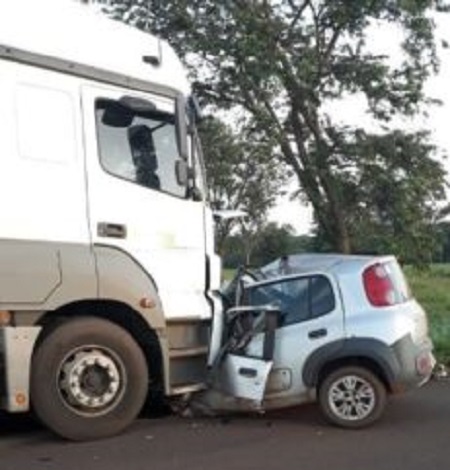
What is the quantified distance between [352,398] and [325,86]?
14.1 meters

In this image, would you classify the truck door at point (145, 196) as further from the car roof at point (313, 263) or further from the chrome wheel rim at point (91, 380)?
the car roof at point (313, 263)

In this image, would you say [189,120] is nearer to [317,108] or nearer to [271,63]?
[271,63]

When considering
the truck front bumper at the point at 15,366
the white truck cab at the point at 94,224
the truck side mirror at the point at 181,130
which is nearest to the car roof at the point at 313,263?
the white truck cab at the point at 94,224

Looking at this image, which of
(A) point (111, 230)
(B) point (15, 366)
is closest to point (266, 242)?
(A) point (111, 230)

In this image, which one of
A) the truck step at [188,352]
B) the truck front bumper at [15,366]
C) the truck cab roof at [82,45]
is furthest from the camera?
the truck step at [188,352]

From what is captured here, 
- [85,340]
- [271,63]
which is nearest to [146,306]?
[85,340]

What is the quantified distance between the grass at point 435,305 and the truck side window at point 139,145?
8.39 feet

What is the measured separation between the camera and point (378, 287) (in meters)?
9.43

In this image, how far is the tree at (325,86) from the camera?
2114cm

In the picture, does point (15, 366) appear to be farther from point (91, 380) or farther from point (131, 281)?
point (131, 281)

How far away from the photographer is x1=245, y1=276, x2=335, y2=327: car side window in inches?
371

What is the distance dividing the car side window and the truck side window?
126 cm

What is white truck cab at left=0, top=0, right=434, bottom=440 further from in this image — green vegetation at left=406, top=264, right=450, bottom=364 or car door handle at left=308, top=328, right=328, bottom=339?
green vegetation at left=406, top=264, right=450, bottom=364

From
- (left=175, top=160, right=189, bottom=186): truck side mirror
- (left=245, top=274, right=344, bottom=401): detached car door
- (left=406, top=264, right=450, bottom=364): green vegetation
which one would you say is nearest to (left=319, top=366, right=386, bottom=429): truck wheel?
(left=245, top=274, right=344, bottom=401): detached car door
